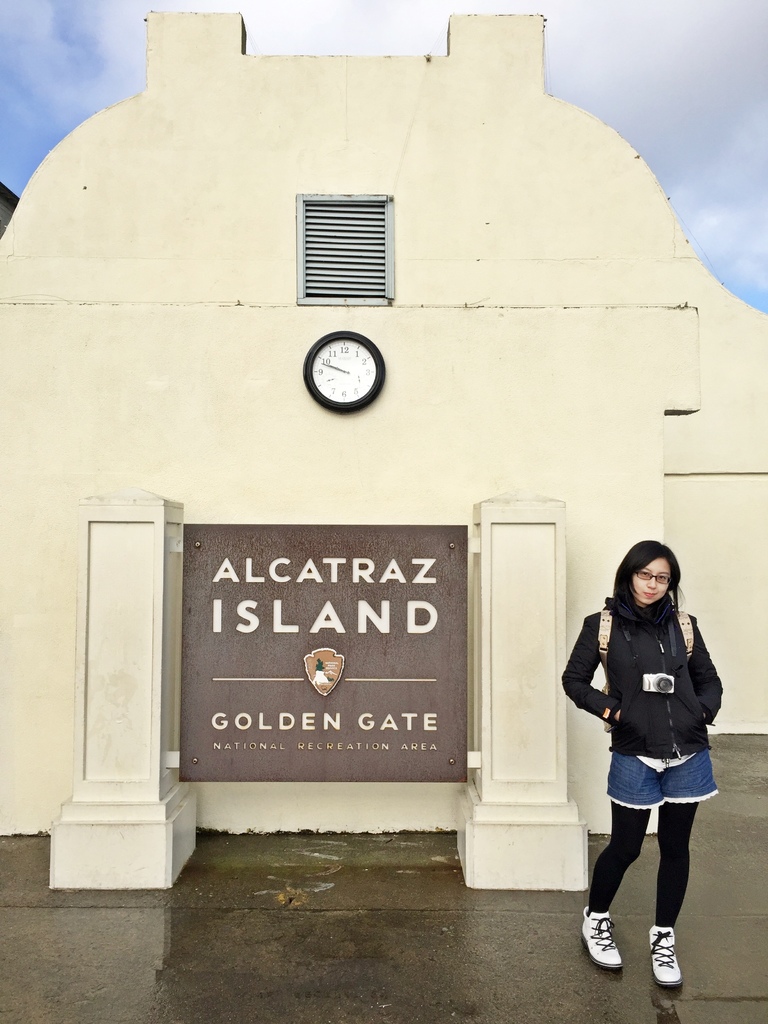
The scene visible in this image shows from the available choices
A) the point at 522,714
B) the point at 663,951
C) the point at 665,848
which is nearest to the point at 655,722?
the point at 665,848

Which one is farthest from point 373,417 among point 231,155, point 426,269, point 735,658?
point 735,658

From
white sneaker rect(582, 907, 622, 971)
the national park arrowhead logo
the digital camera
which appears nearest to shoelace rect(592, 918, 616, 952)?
white sneaker rect(582, 907, 622, 971)

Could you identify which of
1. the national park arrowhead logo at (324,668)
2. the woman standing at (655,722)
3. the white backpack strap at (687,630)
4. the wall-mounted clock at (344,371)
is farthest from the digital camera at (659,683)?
the wall-mounted clock at (344,371)

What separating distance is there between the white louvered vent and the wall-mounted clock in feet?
2.89

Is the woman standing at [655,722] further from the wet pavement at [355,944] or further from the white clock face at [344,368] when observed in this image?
the white clock face at [344,368]

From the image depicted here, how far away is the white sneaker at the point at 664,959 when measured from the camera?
324 cm

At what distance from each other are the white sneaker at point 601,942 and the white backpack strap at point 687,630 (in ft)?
4.06

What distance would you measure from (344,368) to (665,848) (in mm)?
3212

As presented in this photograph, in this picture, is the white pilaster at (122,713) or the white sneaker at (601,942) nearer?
the white sneaker at (601,942)

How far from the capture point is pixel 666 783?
3240mm

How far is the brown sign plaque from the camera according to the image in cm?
445

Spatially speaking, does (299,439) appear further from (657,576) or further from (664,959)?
(664,959)

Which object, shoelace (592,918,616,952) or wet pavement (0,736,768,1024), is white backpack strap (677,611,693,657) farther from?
wet pavement (0,736,768,1024)

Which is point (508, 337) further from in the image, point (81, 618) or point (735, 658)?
point (735, 658)
